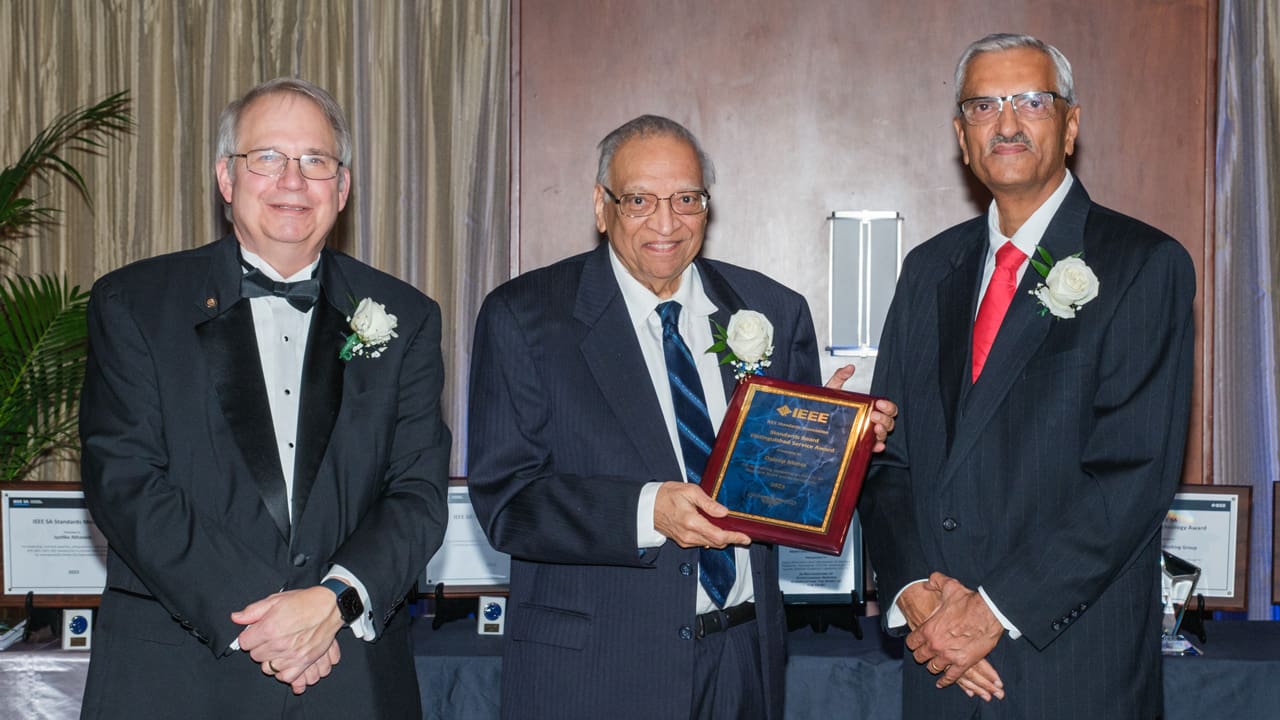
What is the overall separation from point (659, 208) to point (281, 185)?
2.88 feet

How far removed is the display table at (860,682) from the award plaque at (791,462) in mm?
1264

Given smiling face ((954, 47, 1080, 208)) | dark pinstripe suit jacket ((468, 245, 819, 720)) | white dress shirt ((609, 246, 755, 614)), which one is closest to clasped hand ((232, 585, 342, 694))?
dark pinstripe suit jacket ((468, 245, 819, 720))

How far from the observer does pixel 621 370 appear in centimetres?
267

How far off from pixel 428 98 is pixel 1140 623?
3903mm

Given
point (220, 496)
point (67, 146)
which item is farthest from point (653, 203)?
point (67, 146)

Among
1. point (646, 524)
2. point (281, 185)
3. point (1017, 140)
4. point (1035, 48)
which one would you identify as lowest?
point (646, 524)

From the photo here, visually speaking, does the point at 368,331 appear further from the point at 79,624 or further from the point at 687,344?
the point at 79,624

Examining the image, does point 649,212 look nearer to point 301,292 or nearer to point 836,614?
point 301,292

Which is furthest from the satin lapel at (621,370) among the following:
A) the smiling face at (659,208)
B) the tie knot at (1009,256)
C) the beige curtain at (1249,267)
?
the beige curtain at (1249,267)

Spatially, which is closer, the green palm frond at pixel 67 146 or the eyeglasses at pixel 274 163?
the eyeglasses at pixel 274 163

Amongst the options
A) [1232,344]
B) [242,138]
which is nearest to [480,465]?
[242,138]

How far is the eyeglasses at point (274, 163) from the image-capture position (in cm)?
248

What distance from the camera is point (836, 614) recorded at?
395 cm

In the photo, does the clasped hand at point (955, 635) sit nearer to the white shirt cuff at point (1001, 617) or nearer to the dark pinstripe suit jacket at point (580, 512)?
the white shirt cuff at point (1001, 617)
